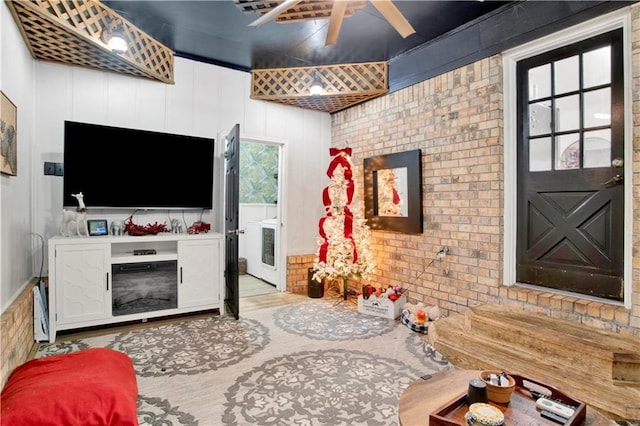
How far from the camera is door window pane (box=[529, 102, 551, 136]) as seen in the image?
2.97 metres

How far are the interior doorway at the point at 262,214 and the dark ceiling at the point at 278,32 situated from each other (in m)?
1.13

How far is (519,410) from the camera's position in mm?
1402

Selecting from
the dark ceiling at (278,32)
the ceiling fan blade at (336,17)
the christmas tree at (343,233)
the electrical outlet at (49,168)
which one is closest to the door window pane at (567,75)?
the dark ceiling at (278,32)

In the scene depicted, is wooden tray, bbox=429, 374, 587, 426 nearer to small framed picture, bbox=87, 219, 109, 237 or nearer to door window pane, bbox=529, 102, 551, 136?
door window pane, bbox=529, 102, 551, 136

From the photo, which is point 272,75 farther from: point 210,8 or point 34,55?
point 34,55

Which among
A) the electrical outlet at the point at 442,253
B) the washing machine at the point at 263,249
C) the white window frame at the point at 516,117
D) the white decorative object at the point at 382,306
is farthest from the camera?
the washing machine at the point at 263,249

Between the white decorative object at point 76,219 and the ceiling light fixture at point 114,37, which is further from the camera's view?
the white decorative object at point 76,219

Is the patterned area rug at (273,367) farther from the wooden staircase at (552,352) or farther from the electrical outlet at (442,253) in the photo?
the electrical outlet at (442,253)

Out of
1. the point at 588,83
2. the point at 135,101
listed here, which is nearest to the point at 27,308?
the point at 135,101

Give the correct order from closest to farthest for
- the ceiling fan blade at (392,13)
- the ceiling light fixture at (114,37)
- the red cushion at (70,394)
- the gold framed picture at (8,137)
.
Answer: the red cushion at (70,394) → the ceiling fan blade at (392,13) → the gold framed picture at (8,137) → the ceiling light fixture at (114,37)

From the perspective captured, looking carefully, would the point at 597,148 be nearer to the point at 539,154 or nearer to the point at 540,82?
the point at 539,154

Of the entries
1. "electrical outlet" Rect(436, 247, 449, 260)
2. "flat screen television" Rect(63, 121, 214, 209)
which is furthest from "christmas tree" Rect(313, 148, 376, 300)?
"flat screen television" Rect(63, 121, 214, 209)

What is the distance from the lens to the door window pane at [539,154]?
2.98 meters

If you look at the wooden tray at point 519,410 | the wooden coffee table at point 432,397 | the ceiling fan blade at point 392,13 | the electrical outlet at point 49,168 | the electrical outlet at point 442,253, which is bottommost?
the wooden coffee table at point 432,397
